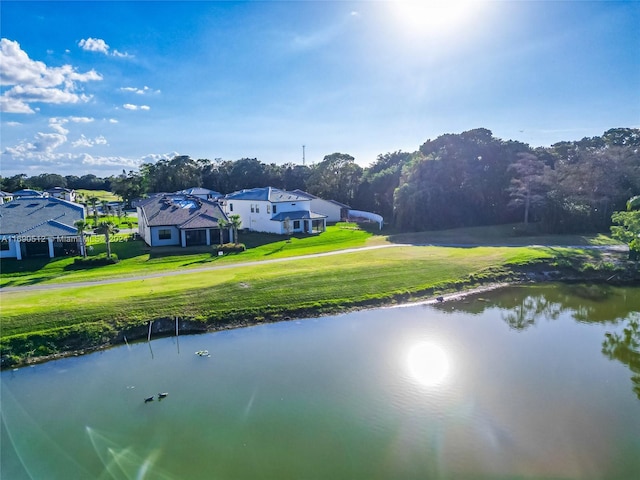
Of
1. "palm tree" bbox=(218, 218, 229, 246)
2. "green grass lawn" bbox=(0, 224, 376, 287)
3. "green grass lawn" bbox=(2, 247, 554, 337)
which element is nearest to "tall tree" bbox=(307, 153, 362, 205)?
"green grass lawn" bbox=(0, 224, 376, 287)

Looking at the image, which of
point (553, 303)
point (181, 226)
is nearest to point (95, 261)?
point (181, 226)

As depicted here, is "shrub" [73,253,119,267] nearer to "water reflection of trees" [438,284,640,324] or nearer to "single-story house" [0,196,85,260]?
"single-story house" [0,196,85,260]

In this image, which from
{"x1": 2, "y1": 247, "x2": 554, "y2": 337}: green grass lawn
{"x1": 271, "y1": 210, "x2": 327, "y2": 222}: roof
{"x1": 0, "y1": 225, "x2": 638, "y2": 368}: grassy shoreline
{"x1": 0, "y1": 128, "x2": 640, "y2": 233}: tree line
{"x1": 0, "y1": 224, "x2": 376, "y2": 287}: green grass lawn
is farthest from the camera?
{"x1": 271, "y1": 210, "x2": 327, "y2": 222}: roof

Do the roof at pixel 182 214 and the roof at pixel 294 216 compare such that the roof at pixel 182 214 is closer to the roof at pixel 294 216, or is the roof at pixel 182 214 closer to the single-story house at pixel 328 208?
the roof at pixel 294 216

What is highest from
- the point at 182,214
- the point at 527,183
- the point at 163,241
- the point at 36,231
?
the point at 527,183

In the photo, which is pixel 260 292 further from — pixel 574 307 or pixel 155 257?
pixel 574 307

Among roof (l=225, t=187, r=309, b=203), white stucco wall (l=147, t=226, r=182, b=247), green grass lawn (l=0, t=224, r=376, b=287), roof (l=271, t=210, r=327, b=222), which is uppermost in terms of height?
roof (l=225, t=187, r=309, b=203)

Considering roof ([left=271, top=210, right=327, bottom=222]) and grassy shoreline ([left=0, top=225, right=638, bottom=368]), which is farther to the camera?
roof ([left=271, top=210, right=327, bottom=222])
